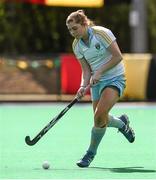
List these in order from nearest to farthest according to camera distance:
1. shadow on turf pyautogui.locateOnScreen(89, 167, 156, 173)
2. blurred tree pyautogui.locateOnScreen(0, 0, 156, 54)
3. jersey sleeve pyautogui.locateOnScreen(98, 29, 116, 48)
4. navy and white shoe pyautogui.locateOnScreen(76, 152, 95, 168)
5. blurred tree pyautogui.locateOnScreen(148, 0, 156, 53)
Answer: shadow on turf pyautogui.locateOnScreen(89, 167, 156, 173) → navy and white shoe pyautogui.locateOnScreen(76, 152, 95, 168) → jersey sleeve pyautogui.locateOnScreen(98, 29, 116, 48) → blurred tree pyautogui.locateOnScreen(0, 0, 156, 54) → blurred tree pyautogui.locateOnScreen(148, 0, 156, 53)

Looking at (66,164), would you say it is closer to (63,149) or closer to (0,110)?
(63,149)

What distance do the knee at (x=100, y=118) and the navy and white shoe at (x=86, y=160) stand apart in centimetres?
33

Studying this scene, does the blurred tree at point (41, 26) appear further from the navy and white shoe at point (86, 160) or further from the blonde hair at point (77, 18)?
the navy and white shoe at point (86, 160)

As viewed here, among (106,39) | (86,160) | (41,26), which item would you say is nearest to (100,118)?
(86,160)

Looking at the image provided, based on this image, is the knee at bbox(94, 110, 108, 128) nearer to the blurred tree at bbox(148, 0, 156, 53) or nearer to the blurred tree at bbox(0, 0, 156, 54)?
the blurred tree at bbox(0, 0, 156, 54)

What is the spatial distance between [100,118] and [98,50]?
75cm

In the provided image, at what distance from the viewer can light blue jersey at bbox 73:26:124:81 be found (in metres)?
8.89

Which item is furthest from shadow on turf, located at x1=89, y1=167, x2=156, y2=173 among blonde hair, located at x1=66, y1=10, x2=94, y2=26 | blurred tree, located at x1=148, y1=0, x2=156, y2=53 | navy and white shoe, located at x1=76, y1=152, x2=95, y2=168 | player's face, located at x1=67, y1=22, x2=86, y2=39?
blurred tree, located at x1=148, y1=0, x2=156, y2=53

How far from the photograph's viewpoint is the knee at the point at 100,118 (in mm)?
8789

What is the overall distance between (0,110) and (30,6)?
12484 mm

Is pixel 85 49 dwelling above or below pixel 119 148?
above

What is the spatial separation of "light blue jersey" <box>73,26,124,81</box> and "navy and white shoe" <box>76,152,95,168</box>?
2.79ft

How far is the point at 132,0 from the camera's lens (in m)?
25.2

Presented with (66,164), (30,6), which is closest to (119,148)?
(66,164)
